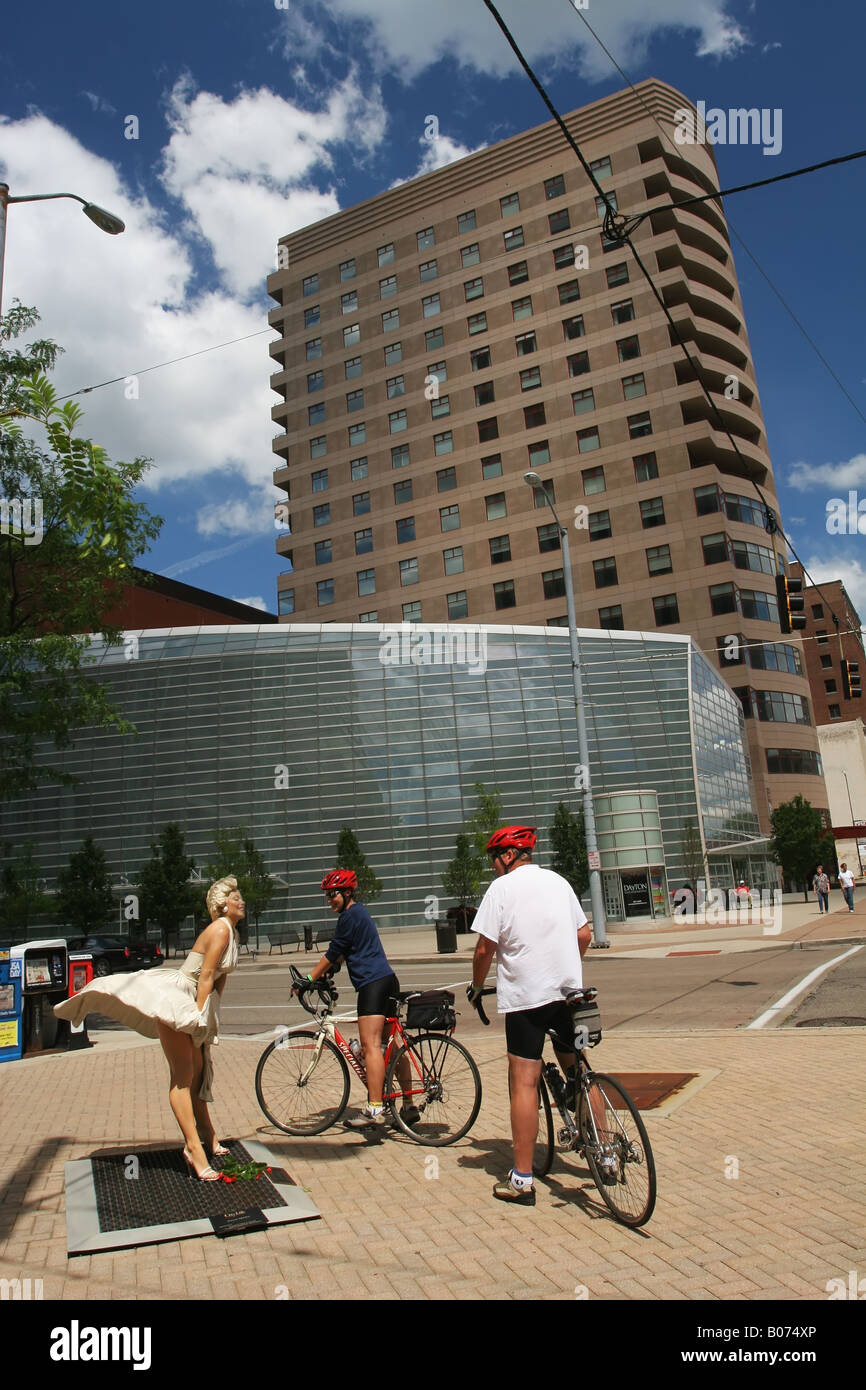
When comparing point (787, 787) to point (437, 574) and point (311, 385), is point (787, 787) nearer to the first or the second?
point (437, 574)

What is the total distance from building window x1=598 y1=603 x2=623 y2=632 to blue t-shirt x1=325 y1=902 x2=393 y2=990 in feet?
174

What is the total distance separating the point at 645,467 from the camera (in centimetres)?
5859

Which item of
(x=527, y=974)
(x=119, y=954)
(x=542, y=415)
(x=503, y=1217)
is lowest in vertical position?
(x=119, y=954)

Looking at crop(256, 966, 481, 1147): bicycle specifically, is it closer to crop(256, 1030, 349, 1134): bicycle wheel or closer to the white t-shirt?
crop(256, 1030, 349, 1134): bicycle wheel

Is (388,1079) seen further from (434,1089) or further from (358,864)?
(358,864)

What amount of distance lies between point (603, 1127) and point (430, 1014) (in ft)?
5.87

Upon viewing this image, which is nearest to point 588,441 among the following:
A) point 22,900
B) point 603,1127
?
point 22,900

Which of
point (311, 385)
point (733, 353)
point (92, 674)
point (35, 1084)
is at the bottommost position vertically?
point (35, 1084)

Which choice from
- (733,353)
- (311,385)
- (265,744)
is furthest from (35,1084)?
(311,385)

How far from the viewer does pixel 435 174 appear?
2712 inches

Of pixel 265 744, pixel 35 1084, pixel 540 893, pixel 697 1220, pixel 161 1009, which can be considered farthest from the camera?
pixel 265 744

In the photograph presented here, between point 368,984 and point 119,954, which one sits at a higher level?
point 368,984

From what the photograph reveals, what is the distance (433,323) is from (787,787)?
138 ft
